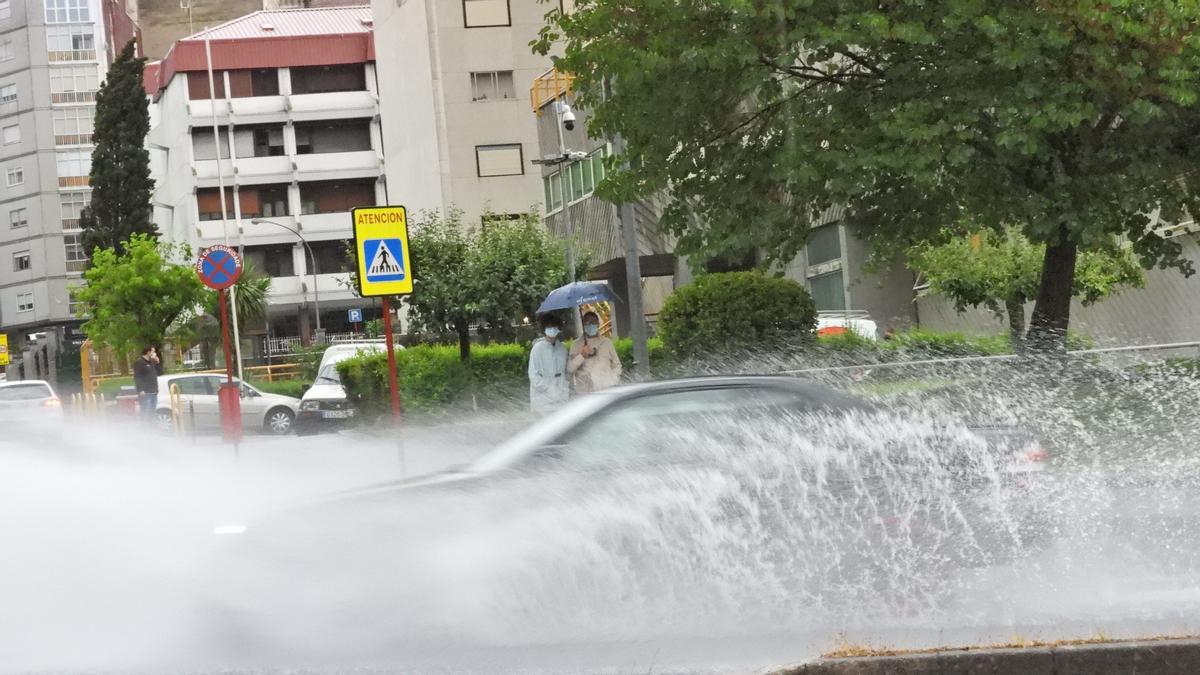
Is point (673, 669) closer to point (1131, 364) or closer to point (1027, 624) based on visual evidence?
point (1027, 624)

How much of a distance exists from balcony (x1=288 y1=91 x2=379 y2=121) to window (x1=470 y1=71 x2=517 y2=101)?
15698mm

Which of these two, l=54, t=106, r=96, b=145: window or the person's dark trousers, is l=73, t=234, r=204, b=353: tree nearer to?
l=54, t=106, r=96, b=145: window

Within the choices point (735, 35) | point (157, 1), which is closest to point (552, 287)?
point (735, 35)

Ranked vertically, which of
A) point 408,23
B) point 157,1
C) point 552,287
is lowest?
point 552,287

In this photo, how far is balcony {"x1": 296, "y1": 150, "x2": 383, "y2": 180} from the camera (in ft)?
259

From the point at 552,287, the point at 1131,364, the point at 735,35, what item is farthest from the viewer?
the point at 552,287

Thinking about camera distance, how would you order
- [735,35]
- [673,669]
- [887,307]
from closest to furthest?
[673,669] → [735,35] → [887,307]

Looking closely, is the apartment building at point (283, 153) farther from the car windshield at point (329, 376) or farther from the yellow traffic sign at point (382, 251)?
the yellow traffic sign at point (382, 251)

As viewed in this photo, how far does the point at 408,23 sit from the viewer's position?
66.1 m

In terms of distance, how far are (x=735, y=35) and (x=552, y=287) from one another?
50.8ft

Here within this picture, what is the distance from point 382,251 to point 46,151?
84.1 meters

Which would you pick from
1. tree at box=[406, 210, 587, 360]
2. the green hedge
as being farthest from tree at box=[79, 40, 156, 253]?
the green hedge

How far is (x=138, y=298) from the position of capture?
204 ft

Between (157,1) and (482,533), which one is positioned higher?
(157,1)
